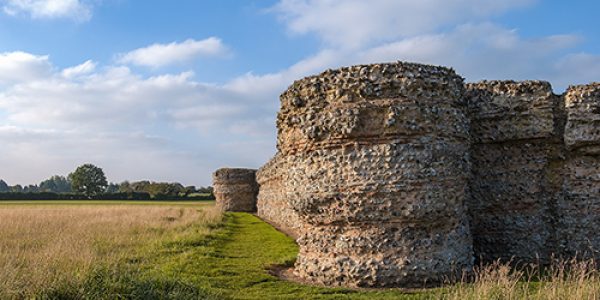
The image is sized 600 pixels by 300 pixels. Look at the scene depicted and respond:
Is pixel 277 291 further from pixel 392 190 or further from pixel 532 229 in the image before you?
pixel 532 229

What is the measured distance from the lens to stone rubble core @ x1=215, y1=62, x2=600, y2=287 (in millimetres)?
9602

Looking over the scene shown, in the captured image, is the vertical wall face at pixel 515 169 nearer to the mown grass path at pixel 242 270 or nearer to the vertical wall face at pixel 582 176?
the vertical wall face at pixel 582 176

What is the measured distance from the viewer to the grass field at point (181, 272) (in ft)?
24.9

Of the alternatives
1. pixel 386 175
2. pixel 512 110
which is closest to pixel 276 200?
pixel 512 110

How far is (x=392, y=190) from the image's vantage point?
9.52m

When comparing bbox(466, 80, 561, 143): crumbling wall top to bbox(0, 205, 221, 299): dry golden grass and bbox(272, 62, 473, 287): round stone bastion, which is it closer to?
bbox(272, 62, 473, 287): round stone bastion

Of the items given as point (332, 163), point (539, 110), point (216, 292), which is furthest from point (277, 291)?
point (539, 110)

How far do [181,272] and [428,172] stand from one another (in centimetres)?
576

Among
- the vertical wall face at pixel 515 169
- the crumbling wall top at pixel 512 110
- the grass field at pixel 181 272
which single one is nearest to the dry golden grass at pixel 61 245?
the grass field at pixel 181 272

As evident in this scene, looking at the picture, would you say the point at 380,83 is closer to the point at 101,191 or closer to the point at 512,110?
the point at 512,110

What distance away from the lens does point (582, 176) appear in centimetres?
1148

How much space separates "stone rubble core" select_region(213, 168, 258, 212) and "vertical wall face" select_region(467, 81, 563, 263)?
31.4 meters

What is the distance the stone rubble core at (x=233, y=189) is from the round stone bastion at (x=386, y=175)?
32256mm

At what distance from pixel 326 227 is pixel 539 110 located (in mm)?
5573
